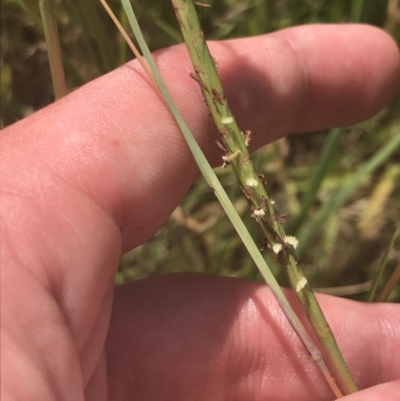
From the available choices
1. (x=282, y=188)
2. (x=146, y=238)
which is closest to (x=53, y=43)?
(x=146, y=238)

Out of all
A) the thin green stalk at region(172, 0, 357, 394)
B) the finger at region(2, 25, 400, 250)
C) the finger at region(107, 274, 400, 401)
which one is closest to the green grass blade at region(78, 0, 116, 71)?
the finger at region(2, 25, 400, 250)

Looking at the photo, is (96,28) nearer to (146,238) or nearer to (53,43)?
(53,43)

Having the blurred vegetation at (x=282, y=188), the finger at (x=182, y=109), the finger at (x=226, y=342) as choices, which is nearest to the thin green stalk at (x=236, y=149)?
the finger at (x=182, y=109)

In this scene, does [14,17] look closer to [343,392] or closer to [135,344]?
[135,344]

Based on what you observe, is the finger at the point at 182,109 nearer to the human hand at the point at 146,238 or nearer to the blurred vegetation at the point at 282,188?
the human hand at the point at 146,238

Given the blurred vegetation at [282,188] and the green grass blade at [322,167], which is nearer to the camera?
the green grass blade at [322,167]
